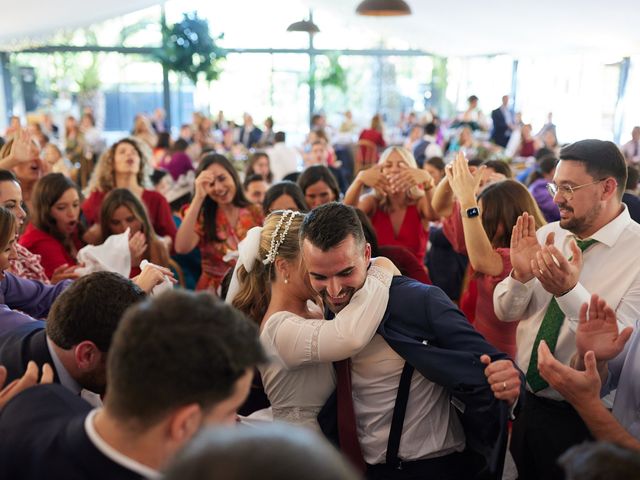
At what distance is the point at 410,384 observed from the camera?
5.22 feet

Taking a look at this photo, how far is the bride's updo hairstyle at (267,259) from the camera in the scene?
189cm

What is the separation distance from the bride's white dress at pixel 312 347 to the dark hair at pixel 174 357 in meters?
0.58

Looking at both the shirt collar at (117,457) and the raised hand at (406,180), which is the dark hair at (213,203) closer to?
the raised hand at (406,180)

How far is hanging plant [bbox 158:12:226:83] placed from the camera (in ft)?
40.9

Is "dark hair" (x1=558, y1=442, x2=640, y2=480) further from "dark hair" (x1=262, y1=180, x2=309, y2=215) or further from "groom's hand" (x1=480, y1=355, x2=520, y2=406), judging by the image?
"dark hair" (x1=262, y1=180, x2=309, y2=215)

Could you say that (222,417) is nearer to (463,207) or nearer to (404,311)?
(404,311)

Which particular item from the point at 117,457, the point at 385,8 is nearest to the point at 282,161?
Result: the point at 385,8

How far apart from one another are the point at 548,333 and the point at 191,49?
38.7 feet

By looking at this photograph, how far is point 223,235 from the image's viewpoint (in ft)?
11.1

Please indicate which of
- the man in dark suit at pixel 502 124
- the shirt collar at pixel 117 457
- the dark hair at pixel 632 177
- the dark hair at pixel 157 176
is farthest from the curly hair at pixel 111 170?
the man in dark suit at pixel 502 124

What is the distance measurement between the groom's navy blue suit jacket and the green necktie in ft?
1.29

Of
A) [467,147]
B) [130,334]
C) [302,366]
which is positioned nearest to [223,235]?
[302,366]

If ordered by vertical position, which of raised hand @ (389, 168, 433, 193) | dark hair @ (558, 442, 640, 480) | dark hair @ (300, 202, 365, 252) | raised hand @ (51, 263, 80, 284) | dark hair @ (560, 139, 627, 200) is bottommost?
raised hand @ (51, 263, 80, 284)

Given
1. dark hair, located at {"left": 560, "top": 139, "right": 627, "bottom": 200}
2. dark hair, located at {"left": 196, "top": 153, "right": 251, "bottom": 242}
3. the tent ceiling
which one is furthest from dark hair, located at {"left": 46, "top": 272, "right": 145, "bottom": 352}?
the tent ceiling
